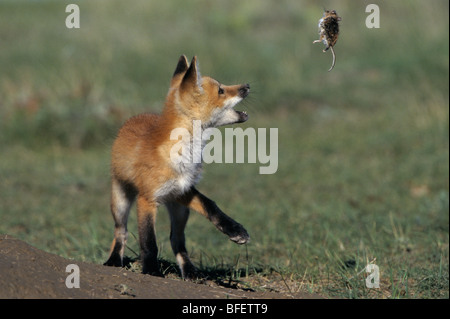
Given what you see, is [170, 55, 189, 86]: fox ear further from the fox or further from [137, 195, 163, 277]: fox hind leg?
[137, 195, 163, 277]: fox hind leg

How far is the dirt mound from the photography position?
11.6 ft

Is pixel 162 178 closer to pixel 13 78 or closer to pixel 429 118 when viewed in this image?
pixel 429 118

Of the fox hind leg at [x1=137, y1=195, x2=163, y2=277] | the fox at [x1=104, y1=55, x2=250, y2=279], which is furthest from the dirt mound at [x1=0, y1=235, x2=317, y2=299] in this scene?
the fox at [x1=104, y1=55, x2=250, y2=279]

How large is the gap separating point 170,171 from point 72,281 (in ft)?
3.76

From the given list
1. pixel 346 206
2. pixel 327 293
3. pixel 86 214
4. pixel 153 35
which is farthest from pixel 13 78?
pixel 327 293

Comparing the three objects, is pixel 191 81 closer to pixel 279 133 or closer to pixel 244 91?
pixel 244 91

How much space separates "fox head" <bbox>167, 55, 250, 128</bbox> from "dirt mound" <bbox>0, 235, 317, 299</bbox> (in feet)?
4.02

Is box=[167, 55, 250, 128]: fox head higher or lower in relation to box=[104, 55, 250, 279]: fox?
higher

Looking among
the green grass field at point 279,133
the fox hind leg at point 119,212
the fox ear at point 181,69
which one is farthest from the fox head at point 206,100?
the green grass field at point 279,133

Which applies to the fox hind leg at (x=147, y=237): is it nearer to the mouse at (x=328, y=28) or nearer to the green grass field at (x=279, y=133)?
the green grass field at (x=279, y=133)

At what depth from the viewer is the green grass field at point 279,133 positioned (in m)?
6.08

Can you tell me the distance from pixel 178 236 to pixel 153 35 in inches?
420

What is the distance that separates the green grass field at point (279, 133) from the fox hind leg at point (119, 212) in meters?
0.46

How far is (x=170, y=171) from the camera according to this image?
4613 mm
